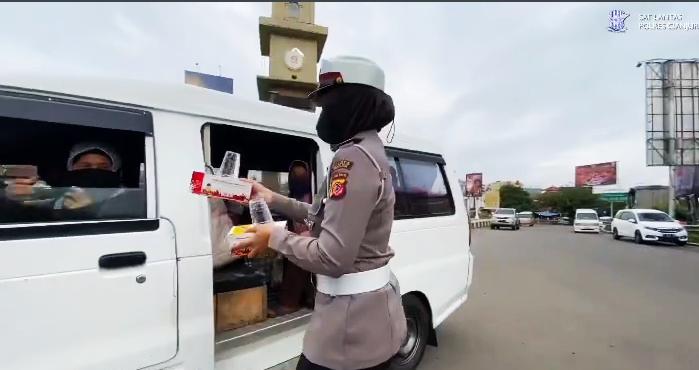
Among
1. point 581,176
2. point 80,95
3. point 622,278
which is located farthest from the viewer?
point 581,176

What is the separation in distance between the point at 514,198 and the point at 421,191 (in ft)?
192

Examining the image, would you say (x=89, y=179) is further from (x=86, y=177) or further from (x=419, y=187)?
(x=419, y=187)

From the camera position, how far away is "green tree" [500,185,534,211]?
56250 mm

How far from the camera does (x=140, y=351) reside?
1.70 m

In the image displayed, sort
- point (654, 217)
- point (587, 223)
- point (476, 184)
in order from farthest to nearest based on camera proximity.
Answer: point (476, 184), point (587, 223), point (654, 217)

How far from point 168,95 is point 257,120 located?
0.49 meters

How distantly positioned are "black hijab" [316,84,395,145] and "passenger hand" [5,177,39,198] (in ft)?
3.95

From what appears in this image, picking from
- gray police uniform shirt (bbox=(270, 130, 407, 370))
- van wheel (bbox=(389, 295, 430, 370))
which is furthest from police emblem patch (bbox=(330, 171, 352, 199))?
van wheel (bbox=(389, 295, 430, 370))

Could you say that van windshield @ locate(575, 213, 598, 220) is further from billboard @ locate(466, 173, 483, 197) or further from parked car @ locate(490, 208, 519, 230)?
billboard @ locate(466, 173, 483, 197)

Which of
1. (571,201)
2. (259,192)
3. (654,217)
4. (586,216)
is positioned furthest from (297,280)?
(571,201)

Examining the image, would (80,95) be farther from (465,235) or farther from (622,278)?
(622,278)

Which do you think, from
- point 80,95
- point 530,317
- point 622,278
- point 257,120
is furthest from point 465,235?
point 622,278

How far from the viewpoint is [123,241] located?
1.67 meters

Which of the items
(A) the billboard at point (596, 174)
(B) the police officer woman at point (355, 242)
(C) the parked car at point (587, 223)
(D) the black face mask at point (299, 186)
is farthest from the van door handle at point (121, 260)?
(A) the billboard at point (596, 174)
